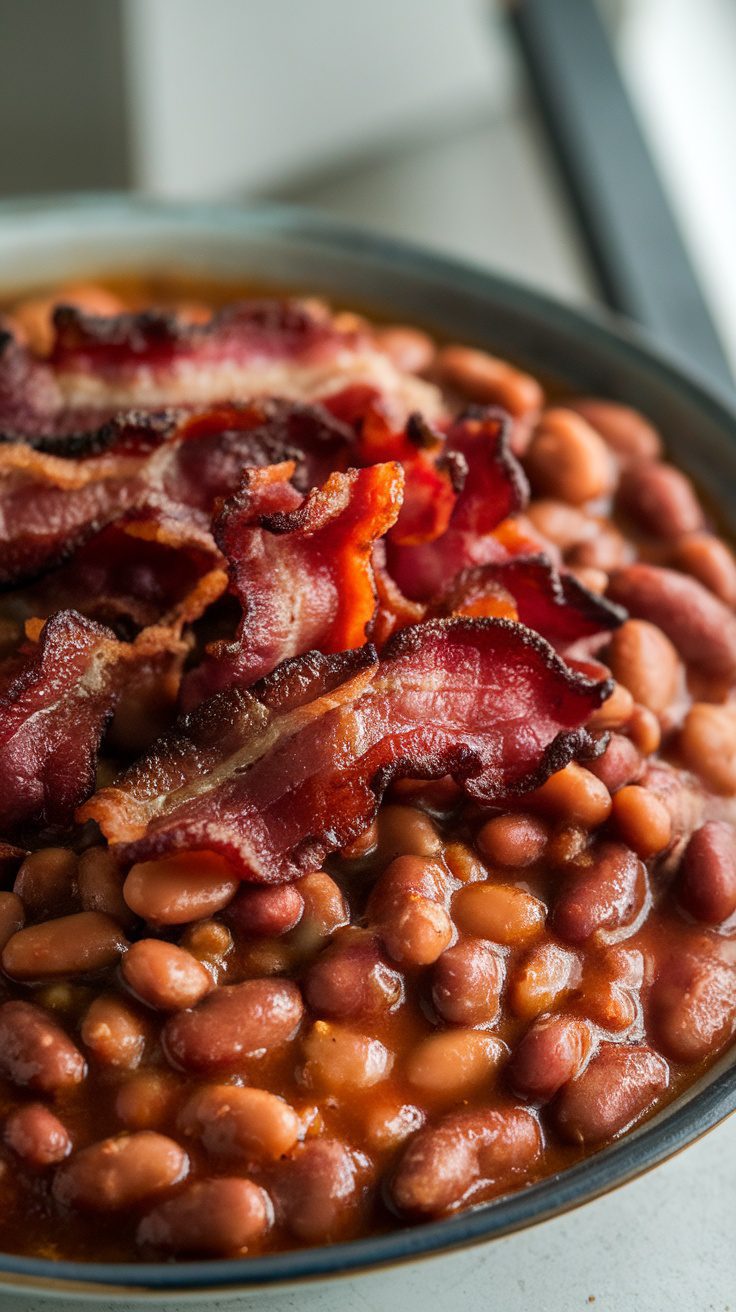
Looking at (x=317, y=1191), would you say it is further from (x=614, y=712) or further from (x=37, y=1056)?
(x=614, y=712)

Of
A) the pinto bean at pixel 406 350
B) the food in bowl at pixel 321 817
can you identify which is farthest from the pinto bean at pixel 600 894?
the pinto bean at pixel 406 350

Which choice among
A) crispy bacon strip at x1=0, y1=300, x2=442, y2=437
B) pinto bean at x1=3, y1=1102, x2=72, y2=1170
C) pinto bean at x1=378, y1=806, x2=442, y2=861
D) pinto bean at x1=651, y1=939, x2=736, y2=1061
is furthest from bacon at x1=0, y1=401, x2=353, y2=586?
pinto bean at x1=651, y1=939, x2=736, y2=1061

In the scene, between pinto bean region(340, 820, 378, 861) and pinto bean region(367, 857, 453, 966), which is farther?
pinto bean region(340, 820, 378, 861)

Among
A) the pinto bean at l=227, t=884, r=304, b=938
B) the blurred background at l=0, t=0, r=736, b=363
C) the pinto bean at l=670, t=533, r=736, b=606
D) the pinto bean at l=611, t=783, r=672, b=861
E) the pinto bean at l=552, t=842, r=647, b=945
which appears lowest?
the pinto bean at l=552, t=842, r=647, b=945

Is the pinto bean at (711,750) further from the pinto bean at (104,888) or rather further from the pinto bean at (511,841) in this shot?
the pinto bean at (104,888)

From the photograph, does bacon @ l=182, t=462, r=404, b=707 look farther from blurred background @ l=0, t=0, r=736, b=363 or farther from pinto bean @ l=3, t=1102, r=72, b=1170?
blurred background @ l=0, t=0, r=736, b=363

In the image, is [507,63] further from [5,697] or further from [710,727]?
[5,697]
